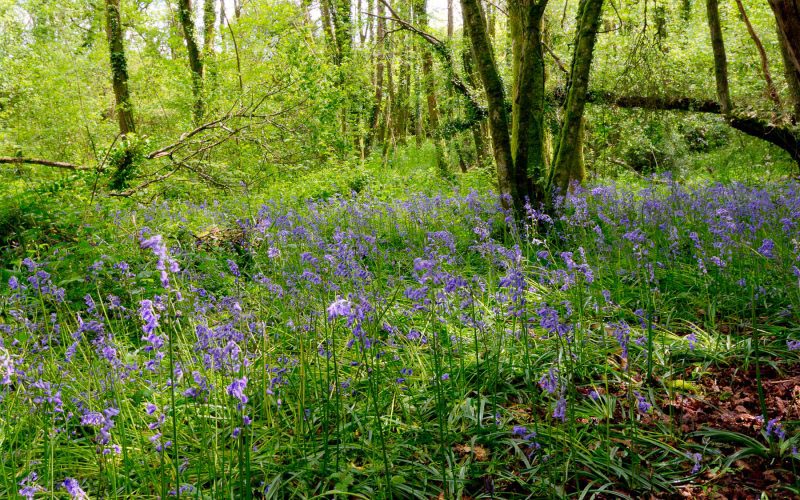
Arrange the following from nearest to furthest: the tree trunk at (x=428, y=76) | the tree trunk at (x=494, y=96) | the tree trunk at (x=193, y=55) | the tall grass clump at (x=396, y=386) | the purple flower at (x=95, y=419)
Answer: the purple flower at (x=95, y=419) → the tall grass clump at (x=396, y=386) → the tree trunk at (x=494, y=96) → the tree trunk at (x=193, y=55) → the tree trunk at (x=428, y=76)

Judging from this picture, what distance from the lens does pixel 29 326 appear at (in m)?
2.73

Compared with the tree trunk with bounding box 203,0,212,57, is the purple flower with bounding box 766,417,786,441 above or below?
below

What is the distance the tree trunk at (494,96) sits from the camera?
6.43 metres

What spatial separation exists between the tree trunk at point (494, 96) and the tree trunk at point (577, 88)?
0.60 meters

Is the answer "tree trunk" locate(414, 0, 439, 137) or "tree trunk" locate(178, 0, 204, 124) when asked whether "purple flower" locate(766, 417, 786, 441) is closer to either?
"tree trunk" locate(414, 0, 439, 137)

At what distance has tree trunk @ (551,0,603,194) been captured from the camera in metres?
5.94

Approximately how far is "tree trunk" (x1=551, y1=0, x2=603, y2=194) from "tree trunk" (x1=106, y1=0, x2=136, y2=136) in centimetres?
1085

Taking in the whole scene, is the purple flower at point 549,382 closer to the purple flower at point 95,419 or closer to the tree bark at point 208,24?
the purple flower at point 95,419

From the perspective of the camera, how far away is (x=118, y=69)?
1324cm

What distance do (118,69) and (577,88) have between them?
1228 cm

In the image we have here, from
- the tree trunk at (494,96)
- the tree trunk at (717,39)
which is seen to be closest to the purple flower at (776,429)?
the tree trunk at (494,96)

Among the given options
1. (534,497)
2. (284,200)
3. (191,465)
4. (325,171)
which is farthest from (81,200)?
(325,171)

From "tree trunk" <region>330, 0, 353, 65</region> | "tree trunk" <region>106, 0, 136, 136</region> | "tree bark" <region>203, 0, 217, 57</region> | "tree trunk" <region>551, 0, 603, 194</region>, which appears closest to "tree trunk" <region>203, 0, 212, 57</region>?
"tree bark" <region>203, 0, 217, 57</region>

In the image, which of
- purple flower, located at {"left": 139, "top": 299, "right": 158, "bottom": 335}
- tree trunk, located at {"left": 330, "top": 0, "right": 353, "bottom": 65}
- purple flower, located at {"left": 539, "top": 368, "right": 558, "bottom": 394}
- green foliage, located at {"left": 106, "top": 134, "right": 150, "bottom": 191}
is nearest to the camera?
purple flower, located at {"left": 139, "top": 299, "right": 158, "bottom": 335}
